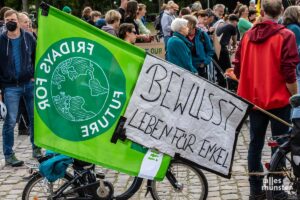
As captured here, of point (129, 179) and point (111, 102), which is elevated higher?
point (111, 102)

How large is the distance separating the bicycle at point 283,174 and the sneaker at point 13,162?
375 cm

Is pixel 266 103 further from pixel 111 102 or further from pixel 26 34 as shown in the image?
pixel 26 34

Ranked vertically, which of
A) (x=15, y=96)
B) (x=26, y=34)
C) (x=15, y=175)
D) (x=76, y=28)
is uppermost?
(x=76, y=28)

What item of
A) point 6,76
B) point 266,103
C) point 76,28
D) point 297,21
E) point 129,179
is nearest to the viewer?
point 76,28

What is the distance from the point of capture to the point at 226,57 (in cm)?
1291

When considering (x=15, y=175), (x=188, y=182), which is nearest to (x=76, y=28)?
(x=188, y=182)

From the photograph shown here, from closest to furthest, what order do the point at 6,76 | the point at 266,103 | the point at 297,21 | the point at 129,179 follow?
1. the point at 266,103
2. the point at 129,179
3. the point at 6,76
4. the point at 297,21

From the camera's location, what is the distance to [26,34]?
9.22 m

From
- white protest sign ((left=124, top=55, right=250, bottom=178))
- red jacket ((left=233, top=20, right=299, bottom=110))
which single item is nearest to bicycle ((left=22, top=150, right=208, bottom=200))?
white protest sign ((left=124, top=55, right=250, bottom=178))

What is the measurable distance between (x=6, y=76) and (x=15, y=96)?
27 cm

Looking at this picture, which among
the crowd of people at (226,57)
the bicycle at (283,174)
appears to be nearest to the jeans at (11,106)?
the crowd of people at (226,57)

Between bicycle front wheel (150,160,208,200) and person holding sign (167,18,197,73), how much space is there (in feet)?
11.1

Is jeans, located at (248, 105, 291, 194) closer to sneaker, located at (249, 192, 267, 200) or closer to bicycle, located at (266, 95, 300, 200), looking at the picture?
sneaker, located at (249, 192, 267, 200)

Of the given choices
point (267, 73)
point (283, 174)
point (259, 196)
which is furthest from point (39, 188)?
point (267, 73)
